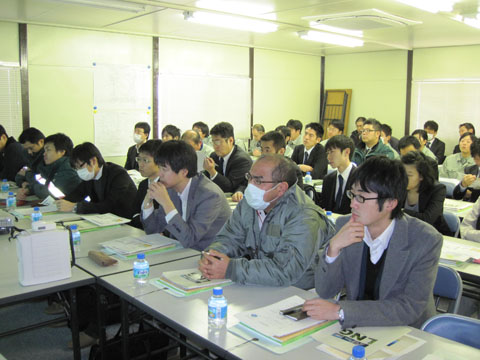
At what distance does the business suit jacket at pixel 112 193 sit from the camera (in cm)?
404

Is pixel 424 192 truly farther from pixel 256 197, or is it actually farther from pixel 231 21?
pixel 231 21

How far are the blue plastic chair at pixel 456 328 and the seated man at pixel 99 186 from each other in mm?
2833

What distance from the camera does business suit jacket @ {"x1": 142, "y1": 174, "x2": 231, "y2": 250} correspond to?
2971 millimetres

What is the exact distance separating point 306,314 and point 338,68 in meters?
9.71

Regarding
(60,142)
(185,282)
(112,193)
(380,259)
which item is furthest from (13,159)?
(380,259)

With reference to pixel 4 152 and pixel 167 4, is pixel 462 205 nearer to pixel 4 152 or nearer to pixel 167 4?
pixel 167 4

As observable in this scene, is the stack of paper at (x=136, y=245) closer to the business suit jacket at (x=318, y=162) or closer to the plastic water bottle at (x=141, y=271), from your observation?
the plastic water bottle at (x=141, y=271)

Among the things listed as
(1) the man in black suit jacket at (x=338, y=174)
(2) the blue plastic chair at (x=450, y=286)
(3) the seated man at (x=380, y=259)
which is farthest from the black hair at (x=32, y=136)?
(2) the blue plastic chair at (x=450, y=286)

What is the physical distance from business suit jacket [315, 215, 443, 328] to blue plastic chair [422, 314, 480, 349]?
0.29 ft

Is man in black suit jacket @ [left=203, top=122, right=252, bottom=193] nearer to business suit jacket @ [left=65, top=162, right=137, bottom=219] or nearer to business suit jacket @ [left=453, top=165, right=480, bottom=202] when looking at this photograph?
business suit jacket @ [left=65, top=162, right=137, bottom=219]

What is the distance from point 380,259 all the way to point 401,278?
0.12 meters

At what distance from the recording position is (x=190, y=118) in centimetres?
876

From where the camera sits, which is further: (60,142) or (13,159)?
(13,159)

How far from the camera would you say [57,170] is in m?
4.70
